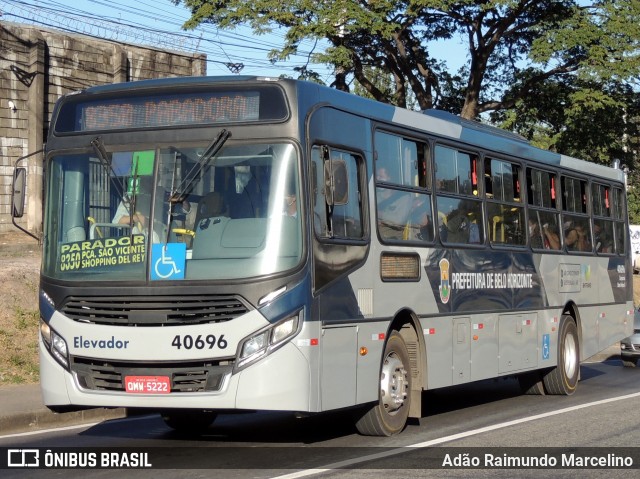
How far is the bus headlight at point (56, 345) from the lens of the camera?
1027 cm

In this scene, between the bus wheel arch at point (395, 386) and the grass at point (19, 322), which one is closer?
the bus wheel arch at point (395, 386)

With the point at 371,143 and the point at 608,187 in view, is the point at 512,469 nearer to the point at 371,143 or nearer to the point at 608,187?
the point at 371,143

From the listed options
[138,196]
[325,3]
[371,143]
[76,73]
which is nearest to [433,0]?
[325,3]

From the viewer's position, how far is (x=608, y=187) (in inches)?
771

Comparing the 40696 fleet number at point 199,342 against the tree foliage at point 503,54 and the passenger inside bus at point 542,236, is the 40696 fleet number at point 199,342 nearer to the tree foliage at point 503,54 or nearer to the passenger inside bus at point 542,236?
the passenger inside bus at point 542,236

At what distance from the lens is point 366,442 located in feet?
37.0

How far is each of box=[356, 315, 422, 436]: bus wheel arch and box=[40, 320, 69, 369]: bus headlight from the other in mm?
2935

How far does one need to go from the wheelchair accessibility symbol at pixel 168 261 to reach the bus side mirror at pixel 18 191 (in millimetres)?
1618

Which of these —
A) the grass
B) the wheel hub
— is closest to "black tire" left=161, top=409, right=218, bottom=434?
the wheel hub

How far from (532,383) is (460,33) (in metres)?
19.1

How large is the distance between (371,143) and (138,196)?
2.57 meters

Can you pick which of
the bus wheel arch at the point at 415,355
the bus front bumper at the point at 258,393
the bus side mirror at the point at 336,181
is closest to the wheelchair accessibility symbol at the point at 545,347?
the bus wheel arch at the point at 415,355

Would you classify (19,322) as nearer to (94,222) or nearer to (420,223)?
(420,223)

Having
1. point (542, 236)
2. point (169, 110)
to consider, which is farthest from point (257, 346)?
point (542, 236)
